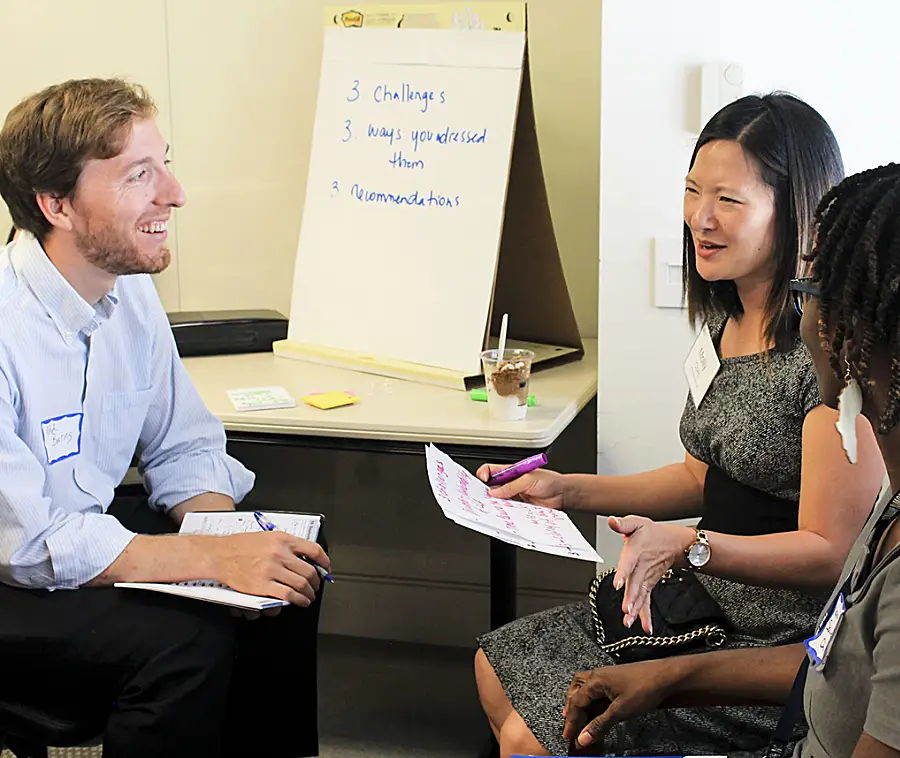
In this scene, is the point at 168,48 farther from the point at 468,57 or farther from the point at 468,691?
the point at 468,691

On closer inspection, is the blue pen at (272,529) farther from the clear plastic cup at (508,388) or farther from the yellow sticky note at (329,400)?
the clear plastic cup at (508,388)

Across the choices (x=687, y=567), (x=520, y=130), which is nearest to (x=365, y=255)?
(x=520, y=130)

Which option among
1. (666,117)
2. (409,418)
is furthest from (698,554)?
(666,117)

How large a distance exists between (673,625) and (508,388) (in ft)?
1.95

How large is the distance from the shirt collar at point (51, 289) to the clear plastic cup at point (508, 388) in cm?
69

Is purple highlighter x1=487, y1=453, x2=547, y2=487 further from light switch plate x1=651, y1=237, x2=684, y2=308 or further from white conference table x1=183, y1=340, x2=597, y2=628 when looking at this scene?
light switch plate x1=651, y1=237, x2=684, y2=308

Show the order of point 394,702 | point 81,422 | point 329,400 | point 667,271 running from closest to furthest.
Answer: point 81,422 < point 667,271 < point 329,400 < point 394,702

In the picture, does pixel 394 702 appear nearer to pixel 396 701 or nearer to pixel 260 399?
pixel 396 701

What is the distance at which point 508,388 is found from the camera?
Result: 1.98m

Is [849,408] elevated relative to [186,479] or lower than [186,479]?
elevated

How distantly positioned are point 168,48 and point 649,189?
137 centimetres

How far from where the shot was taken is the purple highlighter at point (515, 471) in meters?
1.81

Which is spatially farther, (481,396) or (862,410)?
(481,396)

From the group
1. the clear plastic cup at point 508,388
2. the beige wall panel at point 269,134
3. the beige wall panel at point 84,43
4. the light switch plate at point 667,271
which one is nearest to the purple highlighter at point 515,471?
the clear plastic cup at point 508,388
